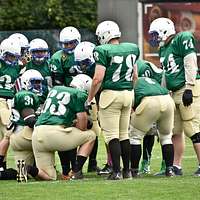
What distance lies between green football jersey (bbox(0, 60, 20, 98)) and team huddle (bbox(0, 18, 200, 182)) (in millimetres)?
522

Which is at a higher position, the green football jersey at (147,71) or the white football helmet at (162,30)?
the white football helmet at (162,30)

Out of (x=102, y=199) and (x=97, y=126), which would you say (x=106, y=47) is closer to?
(x=97, y=126)

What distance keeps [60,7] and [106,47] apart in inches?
832

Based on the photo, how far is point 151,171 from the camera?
475 inches

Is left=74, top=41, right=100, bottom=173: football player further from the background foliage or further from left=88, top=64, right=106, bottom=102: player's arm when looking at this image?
the background foliage

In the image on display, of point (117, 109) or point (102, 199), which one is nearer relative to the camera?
point (102, 199)

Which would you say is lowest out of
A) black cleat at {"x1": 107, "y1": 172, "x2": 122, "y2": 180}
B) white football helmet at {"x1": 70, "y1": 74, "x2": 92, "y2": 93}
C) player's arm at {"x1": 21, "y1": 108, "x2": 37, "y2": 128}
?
black cleat at {"x1": 107, "y1": 172, "x2": 122, "y2": 180}

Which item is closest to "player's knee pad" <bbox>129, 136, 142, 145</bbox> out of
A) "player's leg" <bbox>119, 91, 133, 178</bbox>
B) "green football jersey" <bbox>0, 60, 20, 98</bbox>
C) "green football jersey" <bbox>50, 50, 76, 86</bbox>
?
"player's leg" <bbox>119, 91, 133, 178</bbox>

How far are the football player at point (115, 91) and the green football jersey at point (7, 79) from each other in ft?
6.06

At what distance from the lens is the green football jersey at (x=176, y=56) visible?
36.2 ft

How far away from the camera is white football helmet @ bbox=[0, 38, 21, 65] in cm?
1213

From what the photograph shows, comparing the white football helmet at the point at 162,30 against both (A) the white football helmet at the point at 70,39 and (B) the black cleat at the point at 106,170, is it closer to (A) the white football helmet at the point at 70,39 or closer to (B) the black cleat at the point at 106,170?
(A) the white football helmet at the point at 70,39

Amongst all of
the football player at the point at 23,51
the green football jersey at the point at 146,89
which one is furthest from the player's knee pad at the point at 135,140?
the football player at the point at 23,51

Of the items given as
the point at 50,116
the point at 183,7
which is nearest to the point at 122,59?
the point at 50,116
